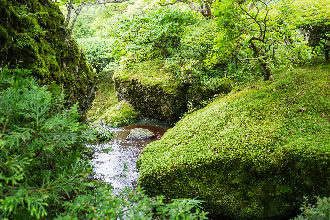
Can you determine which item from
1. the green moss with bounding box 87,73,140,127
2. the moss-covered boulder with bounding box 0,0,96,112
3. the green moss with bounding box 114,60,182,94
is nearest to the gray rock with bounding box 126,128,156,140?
the green moss with bounding box 87,73,140,127

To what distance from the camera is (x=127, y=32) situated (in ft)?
28.6

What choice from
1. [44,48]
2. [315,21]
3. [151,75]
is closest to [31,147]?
[44,48]

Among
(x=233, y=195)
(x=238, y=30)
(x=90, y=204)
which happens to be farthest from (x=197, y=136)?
(x=90, y=204)

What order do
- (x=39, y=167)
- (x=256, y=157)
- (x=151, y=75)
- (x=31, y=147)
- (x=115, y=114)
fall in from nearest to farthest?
(x=31, y=147)
(x=39, y=167)
(x=256, y=157)
(x=151, y=75)
(x=115, y=114)

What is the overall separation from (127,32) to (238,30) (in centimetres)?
491

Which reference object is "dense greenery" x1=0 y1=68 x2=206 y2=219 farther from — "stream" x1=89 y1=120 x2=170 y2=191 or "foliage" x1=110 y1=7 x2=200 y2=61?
"foliage" x1=110 y1=7 x2=200 y2=61

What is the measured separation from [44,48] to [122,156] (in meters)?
4.18

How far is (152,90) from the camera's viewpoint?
30.3 ft

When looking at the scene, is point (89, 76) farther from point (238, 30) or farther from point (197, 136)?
point (238, 30)

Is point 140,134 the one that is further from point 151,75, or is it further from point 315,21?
point 315,21

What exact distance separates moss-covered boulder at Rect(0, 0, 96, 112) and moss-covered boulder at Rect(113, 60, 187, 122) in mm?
3541

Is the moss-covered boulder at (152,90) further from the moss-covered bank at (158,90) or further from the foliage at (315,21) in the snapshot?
the foliage at (315,21)

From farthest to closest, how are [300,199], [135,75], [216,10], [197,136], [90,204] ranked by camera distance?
[135,75] < [197,136] < [216,10] < [300,199] < [90,204]

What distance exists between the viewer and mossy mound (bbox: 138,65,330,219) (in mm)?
3809
